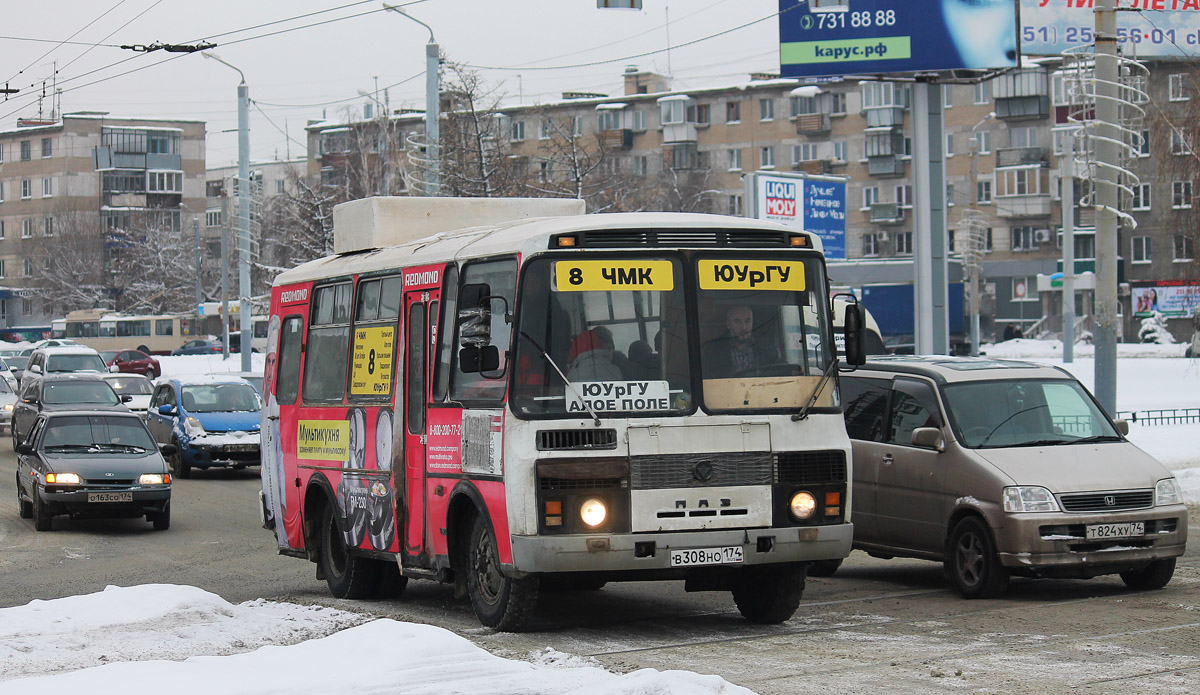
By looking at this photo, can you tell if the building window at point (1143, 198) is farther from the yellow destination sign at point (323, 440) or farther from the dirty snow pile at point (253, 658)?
the dirty snow pile at point (253, 658)

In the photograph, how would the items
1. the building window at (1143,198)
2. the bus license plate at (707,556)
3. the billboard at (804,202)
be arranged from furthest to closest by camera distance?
the building window at (1143,198)
the billboard at (804,202)
the bus license plate at (707,556)

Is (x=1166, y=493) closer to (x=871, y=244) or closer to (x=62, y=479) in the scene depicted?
(x=62, y=479)

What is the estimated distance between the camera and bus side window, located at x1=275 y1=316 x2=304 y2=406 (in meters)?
13.7

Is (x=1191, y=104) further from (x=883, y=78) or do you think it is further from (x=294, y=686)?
(x=294, y=686)

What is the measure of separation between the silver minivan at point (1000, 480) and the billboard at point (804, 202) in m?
23.1

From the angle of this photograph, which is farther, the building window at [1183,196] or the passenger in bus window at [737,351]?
the building window at [1183,196]

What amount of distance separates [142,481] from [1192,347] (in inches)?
1903

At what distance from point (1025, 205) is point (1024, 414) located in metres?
79.5

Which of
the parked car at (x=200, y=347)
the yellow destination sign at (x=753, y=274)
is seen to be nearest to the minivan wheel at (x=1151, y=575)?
the yellow destination sign at (x=753, y=274)

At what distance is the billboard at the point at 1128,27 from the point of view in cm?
3741

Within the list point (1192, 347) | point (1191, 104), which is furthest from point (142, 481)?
point (1192, 347)

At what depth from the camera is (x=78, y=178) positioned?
121 meters

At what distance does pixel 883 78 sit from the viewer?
32250 mm

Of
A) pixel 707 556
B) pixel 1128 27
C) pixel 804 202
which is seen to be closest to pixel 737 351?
pixel 707 556
